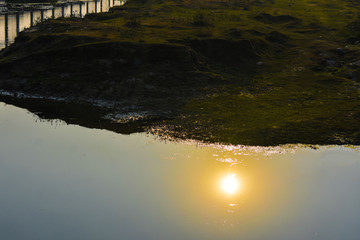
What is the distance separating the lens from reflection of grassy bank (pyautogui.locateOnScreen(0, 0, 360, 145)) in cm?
3903

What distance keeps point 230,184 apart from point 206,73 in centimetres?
2231

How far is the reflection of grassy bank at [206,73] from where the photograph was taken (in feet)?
128

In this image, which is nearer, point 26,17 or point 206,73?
point 206,73

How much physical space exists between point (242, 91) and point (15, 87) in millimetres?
23164

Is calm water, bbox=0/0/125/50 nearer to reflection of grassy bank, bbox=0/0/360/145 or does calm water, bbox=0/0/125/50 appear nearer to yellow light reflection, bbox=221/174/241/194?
reflection of grassy bank, bbox=0/0/360/145

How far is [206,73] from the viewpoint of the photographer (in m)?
49.4

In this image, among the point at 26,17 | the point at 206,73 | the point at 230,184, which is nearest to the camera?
the point at 230,184

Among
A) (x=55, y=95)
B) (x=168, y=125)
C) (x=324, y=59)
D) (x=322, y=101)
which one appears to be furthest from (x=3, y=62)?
(x=324, y=59)

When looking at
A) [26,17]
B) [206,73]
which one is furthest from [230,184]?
[26,17]

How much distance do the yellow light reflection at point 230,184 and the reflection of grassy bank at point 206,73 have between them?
6197mm

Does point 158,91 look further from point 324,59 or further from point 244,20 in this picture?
point 244,20

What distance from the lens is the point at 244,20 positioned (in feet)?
246

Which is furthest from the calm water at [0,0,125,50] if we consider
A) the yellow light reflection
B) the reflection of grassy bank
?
the yellow light reflection

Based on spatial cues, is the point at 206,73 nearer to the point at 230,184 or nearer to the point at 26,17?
the point at 230,184
